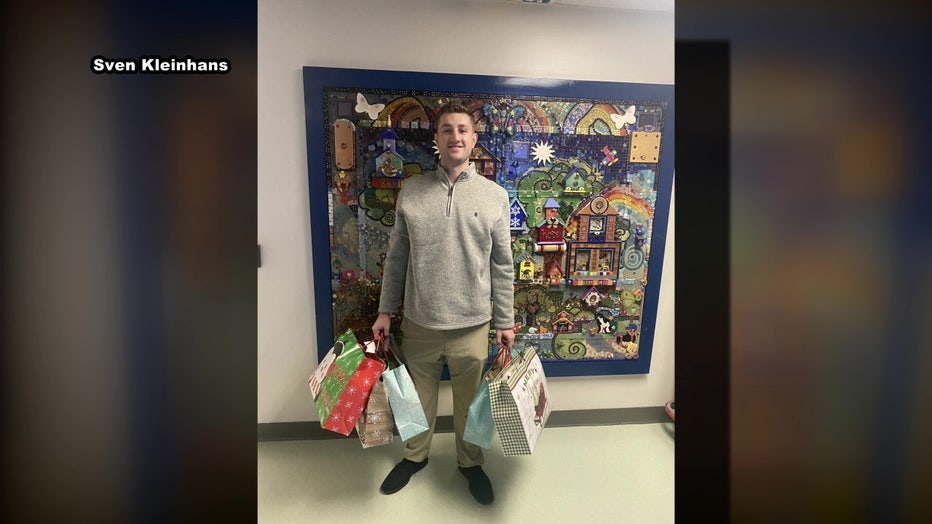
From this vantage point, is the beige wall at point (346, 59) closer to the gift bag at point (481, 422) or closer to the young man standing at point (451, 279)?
the young man standing at point (451, 279)

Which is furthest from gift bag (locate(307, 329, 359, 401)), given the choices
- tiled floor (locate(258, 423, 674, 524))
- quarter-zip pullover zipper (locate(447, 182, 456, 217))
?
quarter-zip pullover zipper (locate(447, 182, 456, 217))

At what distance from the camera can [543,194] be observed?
155 centimetres

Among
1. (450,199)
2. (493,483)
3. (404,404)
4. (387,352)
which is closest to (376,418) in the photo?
(404,404)

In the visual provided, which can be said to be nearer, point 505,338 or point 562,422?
point 505,338

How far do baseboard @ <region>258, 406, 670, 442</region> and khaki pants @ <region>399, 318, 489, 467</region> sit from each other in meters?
0.26

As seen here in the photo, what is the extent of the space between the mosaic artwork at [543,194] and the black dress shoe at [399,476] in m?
0.50

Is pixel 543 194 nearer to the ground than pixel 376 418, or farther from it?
farther from it

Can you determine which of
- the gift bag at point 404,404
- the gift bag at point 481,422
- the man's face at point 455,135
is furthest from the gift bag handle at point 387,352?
the man's face at point 455,135

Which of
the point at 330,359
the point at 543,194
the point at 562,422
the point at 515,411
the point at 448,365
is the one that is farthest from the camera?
the point at 562,422

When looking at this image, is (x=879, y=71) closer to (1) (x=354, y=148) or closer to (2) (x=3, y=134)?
(2) (x=3, y=134)

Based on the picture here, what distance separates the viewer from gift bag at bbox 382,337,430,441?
1189mm

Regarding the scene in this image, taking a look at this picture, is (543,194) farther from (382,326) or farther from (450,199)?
(382,326)

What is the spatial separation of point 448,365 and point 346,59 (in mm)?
1149

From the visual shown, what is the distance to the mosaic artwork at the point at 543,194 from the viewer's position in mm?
1457
